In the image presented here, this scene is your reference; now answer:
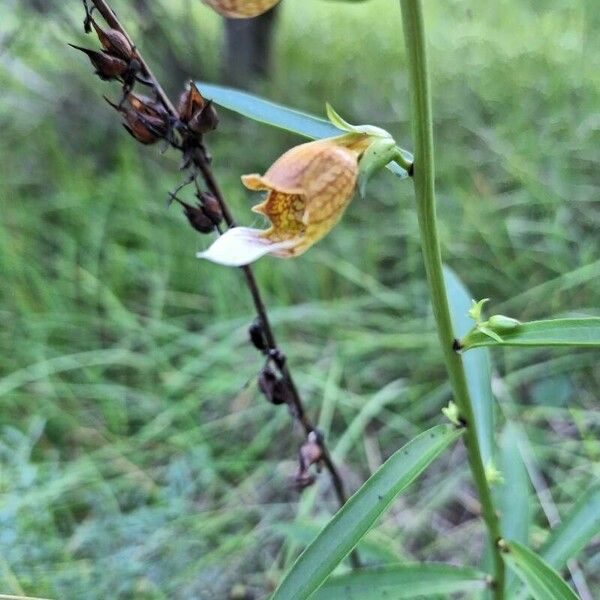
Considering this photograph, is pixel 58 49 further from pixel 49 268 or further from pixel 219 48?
pixel 49 268

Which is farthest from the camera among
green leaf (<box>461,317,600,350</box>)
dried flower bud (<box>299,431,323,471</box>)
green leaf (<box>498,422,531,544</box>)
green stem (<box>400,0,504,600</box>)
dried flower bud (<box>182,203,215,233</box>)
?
green leaf (<box>498,422,531,544</box>)

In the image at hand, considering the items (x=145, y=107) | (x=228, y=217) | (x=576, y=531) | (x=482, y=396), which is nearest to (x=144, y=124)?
(x=145, y=107)

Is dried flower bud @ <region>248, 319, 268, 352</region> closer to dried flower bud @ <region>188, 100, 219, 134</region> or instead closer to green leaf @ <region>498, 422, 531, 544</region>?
dried flower bud @ <region>188, 100, 219, 134</region>

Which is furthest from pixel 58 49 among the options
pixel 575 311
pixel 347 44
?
pixel 575 311

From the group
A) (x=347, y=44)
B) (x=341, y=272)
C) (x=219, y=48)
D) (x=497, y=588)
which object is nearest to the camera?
(x=497, y=588)

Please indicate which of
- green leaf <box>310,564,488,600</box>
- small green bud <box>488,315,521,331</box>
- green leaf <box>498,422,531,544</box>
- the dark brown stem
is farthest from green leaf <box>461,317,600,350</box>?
green leaf <box>498,422,531,544</box>

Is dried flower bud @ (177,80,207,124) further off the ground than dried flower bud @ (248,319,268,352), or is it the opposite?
dried flower bud @ (177,80,207,124)

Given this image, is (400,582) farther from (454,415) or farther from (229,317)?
(229,317)
